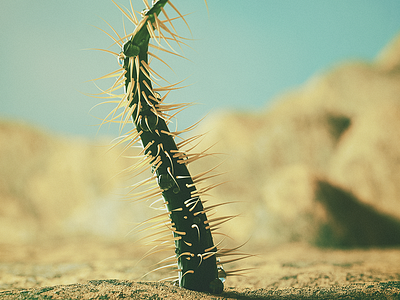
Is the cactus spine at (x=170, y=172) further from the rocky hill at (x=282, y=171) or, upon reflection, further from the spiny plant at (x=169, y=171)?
the rocky hill at (x=282, y=171)

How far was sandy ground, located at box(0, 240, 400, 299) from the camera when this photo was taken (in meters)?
0.46

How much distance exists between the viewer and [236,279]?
0.94 meters

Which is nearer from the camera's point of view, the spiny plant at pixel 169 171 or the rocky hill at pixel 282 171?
the spiny plant at pixel 169 171

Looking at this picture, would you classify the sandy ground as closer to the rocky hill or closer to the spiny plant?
the spiny plant

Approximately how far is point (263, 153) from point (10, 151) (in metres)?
3.44

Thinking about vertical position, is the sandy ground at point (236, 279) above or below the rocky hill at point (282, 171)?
below

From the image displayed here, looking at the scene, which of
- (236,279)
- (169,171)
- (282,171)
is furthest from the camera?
(282,171)

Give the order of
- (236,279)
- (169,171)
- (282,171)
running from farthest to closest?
(282,171), (236,279), (169,171)

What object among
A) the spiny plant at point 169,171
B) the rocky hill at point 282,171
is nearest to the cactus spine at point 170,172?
the spiny plant at point 169,171

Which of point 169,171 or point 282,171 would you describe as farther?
point 282,171

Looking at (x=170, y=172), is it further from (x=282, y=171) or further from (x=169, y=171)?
(x=282, y=171)

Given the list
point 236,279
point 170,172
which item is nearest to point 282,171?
point 236,279

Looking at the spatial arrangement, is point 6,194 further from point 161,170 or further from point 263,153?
point 161,170

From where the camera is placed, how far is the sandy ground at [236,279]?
18.1 inches
